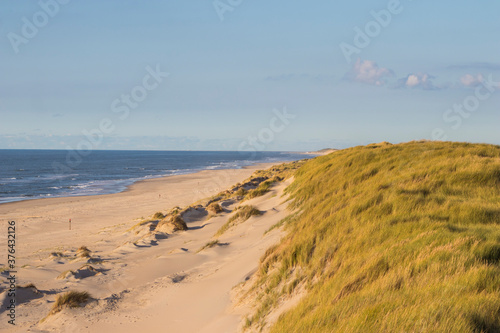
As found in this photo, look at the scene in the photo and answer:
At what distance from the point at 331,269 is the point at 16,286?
9.63m

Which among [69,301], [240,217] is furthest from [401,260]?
[240,217]

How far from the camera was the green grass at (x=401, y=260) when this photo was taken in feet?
12.9

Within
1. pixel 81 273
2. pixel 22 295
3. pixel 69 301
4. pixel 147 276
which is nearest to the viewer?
pixel 69 301

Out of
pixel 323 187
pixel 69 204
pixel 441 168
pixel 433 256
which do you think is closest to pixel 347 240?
pixel 433 256

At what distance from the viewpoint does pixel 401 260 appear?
5430 mm

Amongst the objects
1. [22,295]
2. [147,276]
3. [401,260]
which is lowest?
[22,295]

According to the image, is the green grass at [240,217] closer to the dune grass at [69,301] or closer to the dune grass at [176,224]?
the dune grass at [176,224]

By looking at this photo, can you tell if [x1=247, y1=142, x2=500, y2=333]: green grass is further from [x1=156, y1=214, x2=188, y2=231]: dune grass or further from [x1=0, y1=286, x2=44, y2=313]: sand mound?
[x1=156, y1=214, x2=188, y2=231]: dune grass

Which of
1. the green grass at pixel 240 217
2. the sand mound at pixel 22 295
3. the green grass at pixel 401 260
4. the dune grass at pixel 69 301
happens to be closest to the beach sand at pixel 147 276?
the sand mound at pixel 22 295

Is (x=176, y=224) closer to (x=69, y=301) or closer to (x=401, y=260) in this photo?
(x=69, y=301)

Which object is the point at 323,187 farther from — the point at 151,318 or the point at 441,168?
the point at 151,318

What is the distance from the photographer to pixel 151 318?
8484 mm

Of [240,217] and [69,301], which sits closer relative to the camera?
[69,301]

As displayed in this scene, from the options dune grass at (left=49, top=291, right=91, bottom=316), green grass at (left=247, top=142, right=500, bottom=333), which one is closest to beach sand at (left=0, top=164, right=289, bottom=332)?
dune grass at (left=49, top=291, right=91, bottom=316)
